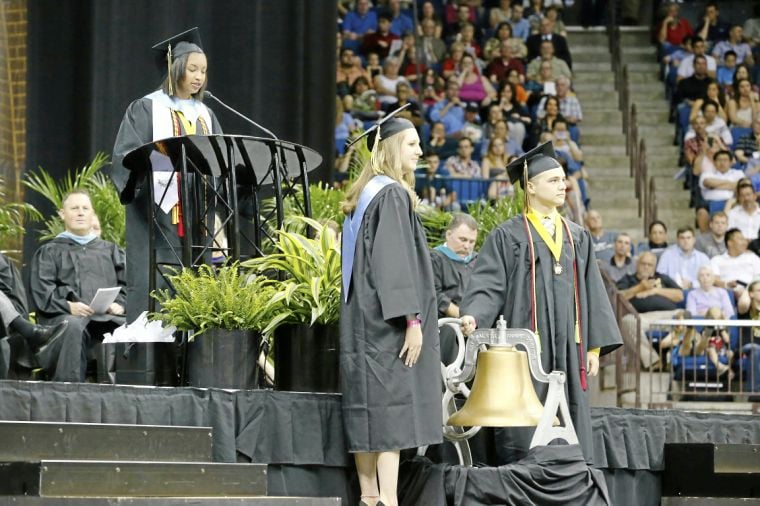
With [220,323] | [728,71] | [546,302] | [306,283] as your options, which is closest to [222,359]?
[220,323]

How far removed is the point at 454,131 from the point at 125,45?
506cm

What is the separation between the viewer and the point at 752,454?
25.3 ft

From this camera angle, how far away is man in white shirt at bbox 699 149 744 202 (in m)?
15.6

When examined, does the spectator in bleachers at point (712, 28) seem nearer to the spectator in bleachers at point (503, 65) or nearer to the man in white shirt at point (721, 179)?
the spectator in bleachers at point (503, 65)

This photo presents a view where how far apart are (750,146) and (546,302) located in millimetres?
9906

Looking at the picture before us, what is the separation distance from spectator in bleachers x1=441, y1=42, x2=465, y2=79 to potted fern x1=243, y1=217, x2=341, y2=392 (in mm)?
10230

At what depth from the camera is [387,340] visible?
6.39 meters

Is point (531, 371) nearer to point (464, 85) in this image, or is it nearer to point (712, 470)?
point (712, 470)

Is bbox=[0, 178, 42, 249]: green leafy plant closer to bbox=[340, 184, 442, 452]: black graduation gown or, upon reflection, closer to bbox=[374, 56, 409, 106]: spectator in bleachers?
bbox=[340, 184, 442, 452]: black graduation gown

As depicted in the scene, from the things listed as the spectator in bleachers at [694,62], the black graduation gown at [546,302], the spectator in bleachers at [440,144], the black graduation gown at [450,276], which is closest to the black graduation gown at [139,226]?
the black graduation gown at [546,302]

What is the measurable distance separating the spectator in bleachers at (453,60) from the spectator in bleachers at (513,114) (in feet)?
2.26

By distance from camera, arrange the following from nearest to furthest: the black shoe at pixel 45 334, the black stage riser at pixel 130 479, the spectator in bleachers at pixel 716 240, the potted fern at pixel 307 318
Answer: the black stage riser at pixel 130 479
the potted fern at pixel 307 318
the black shoe at pixel 45 334
the spectator in bleachers at pixel 716 240

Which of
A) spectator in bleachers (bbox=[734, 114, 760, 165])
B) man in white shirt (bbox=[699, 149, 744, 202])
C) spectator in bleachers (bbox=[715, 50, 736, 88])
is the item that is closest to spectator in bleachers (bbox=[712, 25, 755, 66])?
spectator in bleachers (bbox=[715, 50, 736, 88])

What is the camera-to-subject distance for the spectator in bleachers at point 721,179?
616 inches
